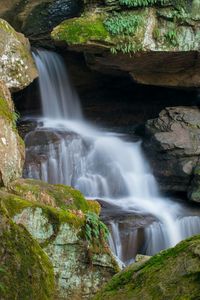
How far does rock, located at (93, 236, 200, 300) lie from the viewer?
2.38m

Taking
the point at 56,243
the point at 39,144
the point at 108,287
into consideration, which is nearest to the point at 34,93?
the point at 39,144

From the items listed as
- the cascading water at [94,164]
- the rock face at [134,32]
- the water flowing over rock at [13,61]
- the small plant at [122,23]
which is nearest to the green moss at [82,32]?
the rock face at [134,32]

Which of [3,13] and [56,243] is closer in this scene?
[56,243]

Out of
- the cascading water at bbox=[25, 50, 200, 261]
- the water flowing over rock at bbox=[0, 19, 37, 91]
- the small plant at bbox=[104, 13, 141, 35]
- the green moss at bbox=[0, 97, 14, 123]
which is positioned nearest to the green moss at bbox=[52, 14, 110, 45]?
the small plant at bbox=[104, 13, 141, 35]

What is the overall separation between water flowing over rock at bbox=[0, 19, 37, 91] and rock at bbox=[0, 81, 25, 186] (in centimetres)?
259

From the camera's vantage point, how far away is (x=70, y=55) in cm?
1329

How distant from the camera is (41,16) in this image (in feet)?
45.4

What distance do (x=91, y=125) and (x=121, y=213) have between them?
14.8 ft

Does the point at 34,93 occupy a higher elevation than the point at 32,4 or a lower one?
lower

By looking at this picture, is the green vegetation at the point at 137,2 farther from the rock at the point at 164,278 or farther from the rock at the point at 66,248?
the rock at the point at 164,278

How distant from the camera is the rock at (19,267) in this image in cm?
276

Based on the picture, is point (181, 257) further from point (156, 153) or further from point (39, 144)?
point (156, 153)

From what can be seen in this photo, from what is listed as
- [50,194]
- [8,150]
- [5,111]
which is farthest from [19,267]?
[5,111]

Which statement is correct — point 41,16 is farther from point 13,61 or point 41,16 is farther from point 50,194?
point 50,194
